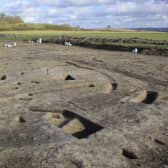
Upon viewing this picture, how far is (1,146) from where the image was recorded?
7867mm

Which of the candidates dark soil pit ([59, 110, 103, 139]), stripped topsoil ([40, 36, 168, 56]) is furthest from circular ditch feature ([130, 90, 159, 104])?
stripped topsoil ([40, 36, 168, 56])

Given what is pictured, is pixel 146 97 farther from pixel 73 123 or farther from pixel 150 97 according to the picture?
pixel 73 123

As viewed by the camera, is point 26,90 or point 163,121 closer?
point 163,121

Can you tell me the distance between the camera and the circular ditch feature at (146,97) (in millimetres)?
12054

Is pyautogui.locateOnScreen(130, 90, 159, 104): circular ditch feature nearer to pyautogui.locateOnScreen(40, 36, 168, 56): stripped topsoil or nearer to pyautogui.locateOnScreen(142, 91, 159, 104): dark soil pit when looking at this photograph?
pyautogui.locateOnScreen(142, 91, 159, 104): dark soil pit

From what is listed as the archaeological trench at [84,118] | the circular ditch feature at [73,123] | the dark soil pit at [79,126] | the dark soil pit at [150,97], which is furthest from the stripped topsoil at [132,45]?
the dark soil pit at [79,126]

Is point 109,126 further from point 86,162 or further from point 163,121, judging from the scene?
point 86,162

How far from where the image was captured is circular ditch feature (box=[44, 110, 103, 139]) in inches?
360

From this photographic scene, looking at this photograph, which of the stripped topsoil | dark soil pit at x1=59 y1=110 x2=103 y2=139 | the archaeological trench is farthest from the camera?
→ the stripped topsoil

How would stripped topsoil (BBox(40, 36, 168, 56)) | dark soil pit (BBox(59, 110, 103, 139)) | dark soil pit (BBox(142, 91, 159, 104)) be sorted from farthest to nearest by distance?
stripped topsoil (BBox(40, 36, 168, 56))
dark soil pit (BBox(142, 91, 159, 104))
dark soil pit (BBox(59, 110, 103, 139))

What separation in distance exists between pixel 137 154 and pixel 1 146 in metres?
2.73

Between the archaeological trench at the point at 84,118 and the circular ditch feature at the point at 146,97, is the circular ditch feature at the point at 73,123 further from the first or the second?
the circular ditch feature at the point at 146,97

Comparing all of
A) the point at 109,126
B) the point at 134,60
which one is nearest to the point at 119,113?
the point at 109,126

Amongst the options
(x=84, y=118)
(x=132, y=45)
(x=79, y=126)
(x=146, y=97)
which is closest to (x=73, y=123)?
(x=79, y=126)
